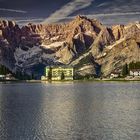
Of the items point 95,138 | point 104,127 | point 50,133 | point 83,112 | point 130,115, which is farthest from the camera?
point 83,112

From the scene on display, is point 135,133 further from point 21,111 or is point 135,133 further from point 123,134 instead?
point 21,111

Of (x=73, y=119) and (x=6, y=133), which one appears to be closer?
(x=6, y=133)

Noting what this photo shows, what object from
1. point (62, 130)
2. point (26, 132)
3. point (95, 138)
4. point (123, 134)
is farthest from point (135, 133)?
point (26, 132)

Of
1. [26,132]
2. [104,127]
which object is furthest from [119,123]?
[26,132]

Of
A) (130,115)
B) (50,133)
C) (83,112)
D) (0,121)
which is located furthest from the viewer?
(83,112)

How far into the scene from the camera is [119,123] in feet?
269

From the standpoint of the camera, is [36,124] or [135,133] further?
[36,124]

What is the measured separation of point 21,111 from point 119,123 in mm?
31894

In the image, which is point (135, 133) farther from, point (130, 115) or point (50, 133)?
point (130, 115)

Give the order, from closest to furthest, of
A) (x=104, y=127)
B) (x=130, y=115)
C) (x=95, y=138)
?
(x=95, y=138)
(x=104, y=127)
(x=130, y=115)

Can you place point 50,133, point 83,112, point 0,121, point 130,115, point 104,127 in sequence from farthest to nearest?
point 83,112
point 130,115
point 0,121
point 104,127
point 50,133

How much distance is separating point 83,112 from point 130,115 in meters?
12.8

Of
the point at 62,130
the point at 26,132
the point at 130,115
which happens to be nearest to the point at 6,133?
the point at 26,132

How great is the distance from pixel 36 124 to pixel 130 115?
2208cm
